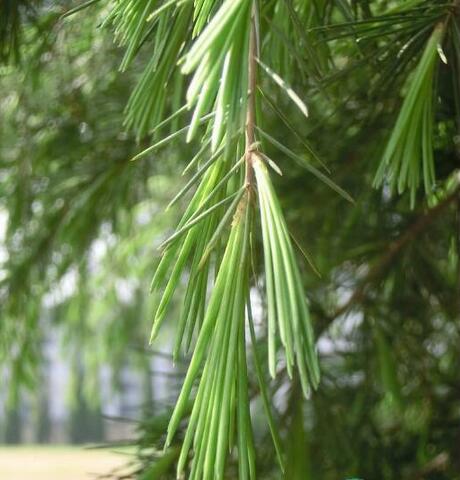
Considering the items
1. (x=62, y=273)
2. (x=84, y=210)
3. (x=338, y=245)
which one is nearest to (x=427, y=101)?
(x=338, y=245)

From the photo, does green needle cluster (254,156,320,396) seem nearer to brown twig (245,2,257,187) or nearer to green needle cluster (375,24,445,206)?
brown twig (245,2,257,187)

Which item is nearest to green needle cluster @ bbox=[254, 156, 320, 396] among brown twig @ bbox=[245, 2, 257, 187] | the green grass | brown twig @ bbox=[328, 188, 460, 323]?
brown twig @ bbox=[245, 2, 257, 187]

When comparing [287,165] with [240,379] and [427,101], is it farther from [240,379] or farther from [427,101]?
[240,379]

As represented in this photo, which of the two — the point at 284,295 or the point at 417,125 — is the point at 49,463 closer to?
the point at 417,125

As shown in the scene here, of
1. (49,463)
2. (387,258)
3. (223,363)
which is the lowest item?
(223,363)

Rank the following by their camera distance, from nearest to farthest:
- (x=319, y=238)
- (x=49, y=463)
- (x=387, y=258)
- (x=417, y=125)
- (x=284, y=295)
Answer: (x=284, y=295), (x=417, y=125), (x=387, y=258), (x=319, y=238), (x=49, y=463)

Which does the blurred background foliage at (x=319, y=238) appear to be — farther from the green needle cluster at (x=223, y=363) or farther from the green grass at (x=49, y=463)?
the green grass at (x=49, y=463)

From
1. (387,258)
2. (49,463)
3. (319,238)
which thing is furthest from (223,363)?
(49,463)
